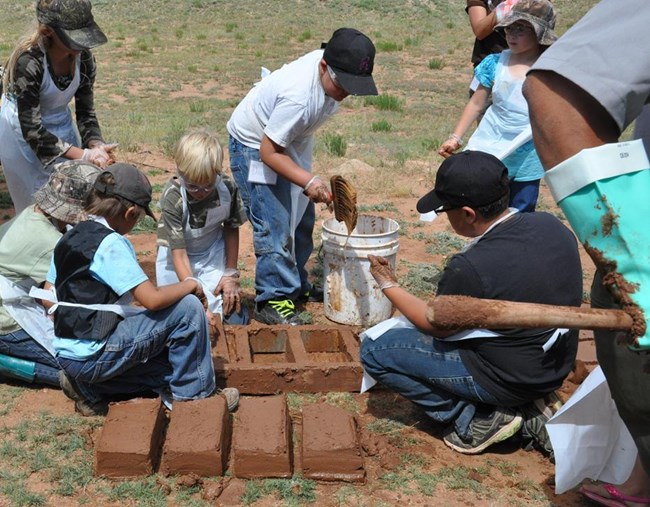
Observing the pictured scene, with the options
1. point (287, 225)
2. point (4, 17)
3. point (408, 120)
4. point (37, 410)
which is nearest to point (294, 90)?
point (287, 225)

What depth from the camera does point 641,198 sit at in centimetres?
169

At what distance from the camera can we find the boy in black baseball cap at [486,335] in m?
3.17

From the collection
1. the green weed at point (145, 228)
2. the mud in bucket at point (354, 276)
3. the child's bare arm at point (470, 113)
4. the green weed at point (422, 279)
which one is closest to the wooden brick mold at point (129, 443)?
the mud in bucket at point (354, 276)

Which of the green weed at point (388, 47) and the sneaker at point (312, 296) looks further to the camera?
the green weed at point (388, 47)

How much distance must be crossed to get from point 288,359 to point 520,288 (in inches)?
69.1

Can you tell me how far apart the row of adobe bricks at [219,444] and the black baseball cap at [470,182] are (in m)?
1.07

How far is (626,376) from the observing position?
2020 mm

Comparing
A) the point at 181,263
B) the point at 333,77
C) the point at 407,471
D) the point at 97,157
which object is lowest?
the point at 407,471

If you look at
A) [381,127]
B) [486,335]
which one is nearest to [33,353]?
[486,335]

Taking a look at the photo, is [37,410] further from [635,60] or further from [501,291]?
[635,60]

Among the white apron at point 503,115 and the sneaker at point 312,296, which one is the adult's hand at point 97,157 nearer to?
the sneaker at point 312,296

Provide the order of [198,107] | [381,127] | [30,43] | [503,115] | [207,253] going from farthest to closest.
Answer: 1. [198,107]
2. [381,127]
3. [503,115]
4. [207,253]
5. [30,43]

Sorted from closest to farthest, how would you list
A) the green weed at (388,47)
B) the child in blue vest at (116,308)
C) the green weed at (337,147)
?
the child in blue vest at (116,308) → the green weed at (337,147) → the green weed at (388,47)

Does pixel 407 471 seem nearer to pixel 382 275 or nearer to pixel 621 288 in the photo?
pixel 382 275
